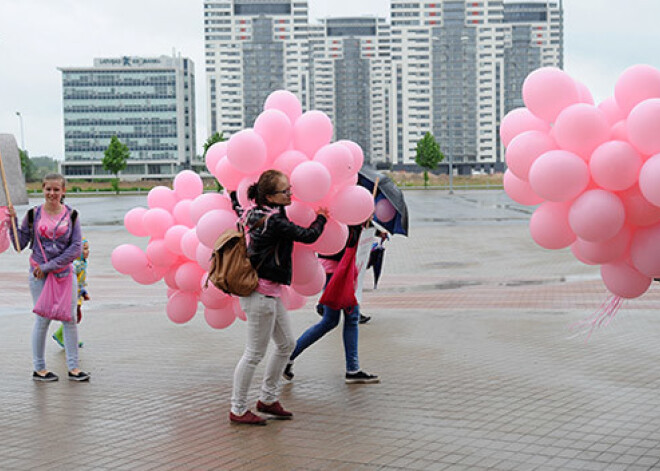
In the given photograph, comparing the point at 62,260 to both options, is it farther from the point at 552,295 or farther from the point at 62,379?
the point at 552,295

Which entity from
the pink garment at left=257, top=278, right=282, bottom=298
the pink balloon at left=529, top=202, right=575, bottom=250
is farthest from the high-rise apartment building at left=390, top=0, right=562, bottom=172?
the pink balloon at left=529, top=202, right=575, bottom=250

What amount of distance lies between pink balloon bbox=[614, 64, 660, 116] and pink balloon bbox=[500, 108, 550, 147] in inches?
19.2

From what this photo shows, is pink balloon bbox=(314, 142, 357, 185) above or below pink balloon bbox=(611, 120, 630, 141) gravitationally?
below

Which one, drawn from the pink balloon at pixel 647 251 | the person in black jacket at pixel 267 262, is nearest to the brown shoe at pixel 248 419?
the person in black jacket at pixel 267 262

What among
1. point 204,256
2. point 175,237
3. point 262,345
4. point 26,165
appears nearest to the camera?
point 262,345

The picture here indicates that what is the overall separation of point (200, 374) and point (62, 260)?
166cm

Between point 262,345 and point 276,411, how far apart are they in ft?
1.90

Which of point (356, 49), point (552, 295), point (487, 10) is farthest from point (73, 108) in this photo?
point (552, 295)

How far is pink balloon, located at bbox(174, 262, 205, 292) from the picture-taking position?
24.8 feet

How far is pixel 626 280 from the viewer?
5.29 m

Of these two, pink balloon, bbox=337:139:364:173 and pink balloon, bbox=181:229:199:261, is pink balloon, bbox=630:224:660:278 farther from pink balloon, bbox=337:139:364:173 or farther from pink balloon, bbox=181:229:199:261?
pink balloon, bbox=181:229:199:261

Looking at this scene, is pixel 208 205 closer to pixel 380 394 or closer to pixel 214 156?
pixel 214 156

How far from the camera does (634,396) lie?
709 centimetres

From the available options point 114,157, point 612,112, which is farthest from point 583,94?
point 114,157
